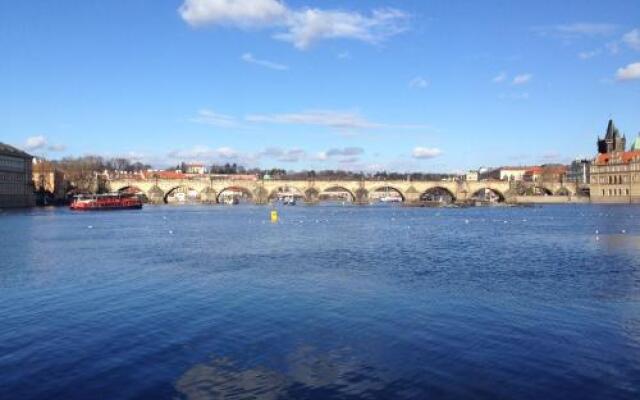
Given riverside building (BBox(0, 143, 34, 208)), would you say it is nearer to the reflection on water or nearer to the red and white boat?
the red and white boat

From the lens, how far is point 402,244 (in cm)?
4209

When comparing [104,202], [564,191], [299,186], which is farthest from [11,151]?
[564,191]

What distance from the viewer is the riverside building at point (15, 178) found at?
114069 mm

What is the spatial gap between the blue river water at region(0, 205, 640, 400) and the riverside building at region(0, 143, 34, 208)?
90.1 meters

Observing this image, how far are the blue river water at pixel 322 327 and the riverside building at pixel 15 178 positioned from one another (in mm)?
90065

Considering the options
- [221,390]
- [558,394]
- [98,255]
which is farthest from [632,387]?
[98,255]

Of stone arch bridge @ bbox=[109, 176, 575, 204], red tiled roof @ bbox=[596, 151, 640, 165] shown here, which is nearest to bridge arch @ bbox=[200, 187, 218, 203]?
stone arch bridge @ bbox=[109, 176, 575, 204]

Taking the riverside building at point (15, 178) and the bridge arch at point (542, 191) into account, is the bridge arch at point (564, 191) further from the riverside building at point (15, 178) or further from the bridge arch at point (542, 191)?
the riverside building at point (15, 178)

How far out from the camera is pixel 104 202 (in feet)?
385

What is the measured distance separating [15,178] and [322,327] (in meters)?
116

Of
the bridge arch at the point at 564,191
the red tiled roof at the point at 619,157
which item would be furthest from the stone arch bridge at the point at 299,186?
the red tiled roof at the point at 619,157

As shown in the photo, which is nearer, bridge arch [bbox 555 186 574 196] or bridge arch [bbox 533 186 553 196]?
bridge arch [bbox 555 186 574 196]

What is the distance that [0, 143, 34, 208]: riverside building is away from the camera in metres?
114

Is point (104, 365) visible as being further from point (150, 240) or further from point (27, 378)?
point (150, 240)
